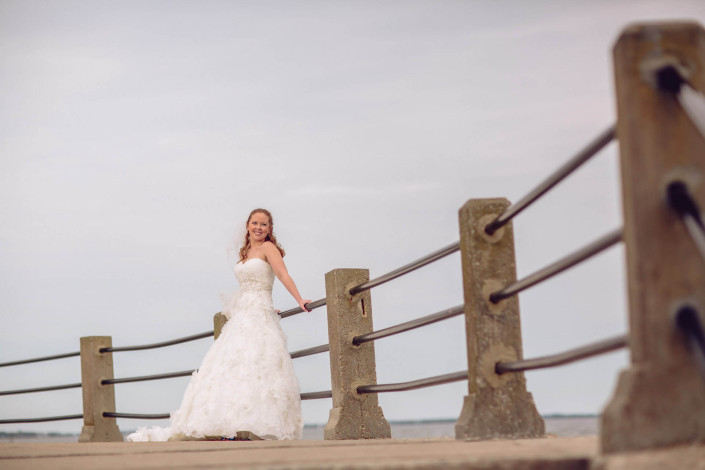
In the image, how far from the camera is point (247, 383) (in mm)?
6957

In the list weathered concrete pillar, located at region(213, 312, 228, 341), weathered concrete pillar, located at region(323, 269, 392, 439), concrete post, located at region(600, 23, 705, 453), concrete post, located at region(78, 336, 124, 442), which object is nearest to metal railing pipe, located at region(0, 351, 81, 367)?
concrete post, located at region(78, 336, 124, 442)

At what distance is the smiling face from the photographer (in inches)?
299

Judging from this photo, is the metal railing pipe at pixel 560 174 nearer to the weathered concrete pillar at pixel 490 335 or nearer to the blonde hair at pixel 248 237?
the weathered concrete pillar at pixel 490 335

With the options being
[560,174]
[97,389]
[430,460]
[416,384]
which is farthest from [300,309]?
[430,460]

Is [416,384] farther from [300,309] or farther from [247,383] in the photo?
[247,383]

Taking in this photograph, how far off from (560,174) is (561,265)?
1.03ft

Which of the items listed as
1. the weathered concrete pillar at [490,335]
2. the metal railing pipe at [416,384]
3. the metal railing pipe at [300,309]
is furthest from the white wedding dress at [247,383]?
the weathered concrete pillar at [490,335]

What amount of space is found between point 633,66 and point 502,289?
1.78 meters

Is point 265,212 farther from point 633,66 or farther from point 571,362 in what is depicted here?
point 633,66

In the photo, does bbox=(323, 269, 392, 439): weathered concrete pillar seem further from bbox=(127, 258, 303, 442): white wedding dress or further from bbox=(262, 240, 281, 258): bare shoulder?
bbox=(262, 240, 281, 258): bare shoulder

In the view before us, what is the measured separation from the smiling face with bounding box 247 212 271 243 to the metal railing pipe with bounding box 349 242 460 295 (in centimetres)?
158

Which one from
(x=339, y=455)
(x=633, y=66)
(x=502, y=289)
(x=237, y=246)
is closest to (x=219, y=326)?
(x=237, y=246)

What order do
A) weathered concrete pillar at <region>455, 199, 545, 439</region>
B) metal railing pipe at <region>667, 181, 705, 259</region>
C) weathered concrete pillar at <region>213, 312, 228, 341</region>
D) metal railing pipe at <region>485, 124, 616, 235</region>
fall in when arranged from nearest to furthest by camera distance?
1. metal railing pipe at <region>667, 181, 705, 259</region>
2. metal railing pipe at <region>485, 124, 616, 235</region>
3. weathered concrete pillar at <region>455, 199, 545, 439</region>
4. weathered concrete pillar at <region>213, 312, 228, 341</region>

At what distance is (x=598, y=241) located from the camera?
106 inches
